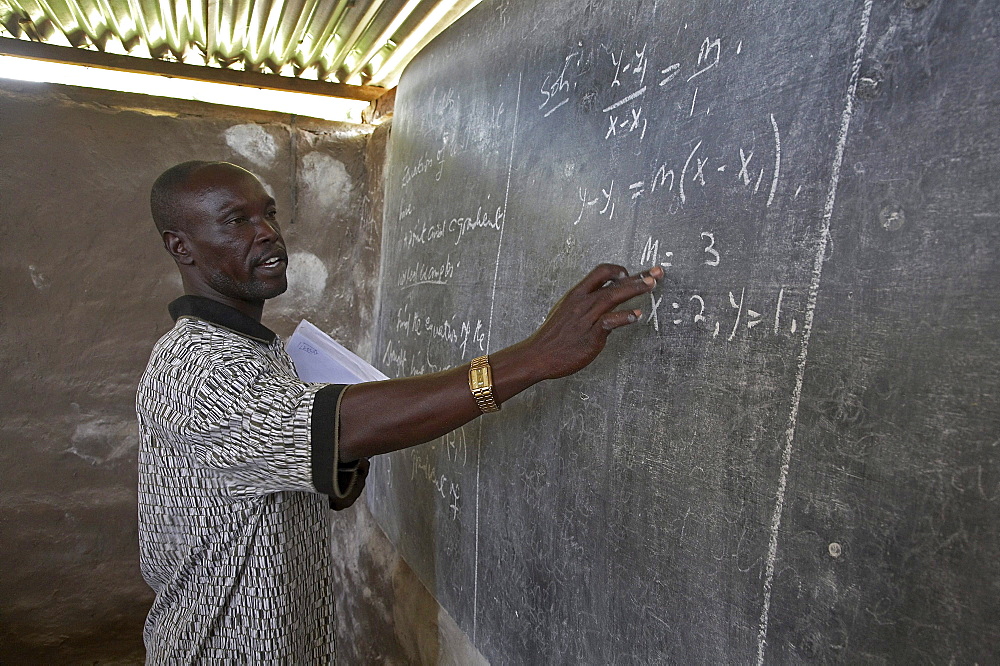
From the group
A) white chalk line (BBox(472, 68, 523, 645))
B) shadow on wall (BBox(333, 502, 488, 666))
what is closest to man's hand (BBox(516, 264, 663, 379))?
white chalk line (BBox(472, 68, 523, 645))

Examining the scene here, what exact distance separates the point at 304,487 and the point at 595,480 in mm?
644

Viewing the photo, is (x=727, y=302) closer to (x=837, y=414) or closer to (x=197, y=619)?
(x=837, y=414)

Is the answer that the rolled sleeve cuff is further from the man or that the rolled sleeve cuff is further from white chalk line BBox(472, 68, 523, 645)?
white chalk line BBox(472, 68, 523, 645)

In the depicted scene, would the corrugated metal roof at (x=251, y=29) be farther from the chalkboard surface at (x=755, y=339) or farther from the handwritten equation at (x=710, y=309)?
the handwritten equation at (x=710, y=309)

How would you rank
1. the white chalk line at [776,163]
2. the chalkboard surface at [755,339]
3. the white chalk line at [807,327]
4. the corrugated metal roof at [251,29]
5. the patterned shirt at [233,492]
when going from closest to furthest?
1. the chalkboard surface at [755,339]
2. the white chalk line at [807,327]
3. the white chalk line at [776,163]
4. the patterned shirt at [233,492]
5. the corrugated metal roof at [251,29]

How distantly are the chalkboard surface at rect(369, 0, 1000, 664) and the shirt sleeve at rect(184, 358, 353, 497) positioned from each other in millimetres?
584

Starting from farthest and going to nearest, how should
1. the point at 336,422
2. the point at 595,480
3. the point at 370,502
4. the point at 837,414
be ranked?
the point at 370,502 → the point at 595,480 → the point at 336,422 → the point at 837,414

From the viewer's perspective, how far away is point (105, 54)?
3.82m

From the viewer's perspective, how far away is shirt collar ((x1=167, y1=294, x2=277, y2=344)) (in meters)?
1.78

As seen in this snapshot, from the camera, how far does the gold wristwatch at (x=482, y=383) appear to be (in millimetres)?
1433

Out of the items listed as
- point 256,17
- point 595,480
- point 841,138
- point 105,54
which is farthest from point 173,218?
point 105,54

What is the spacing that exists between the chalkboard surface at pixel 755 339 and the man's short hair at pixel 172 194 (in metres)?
0.90

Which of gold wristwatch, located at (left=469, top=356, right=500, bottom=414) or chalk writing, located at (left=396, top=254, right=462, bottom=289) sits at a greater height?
chalk writing, located at (left=396, top=254, right=462, bottom=289)

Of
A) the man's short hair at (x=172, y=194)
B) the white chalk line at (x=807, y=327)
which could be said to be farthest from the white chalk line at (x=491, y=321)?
the white chalk line at (x=807, y=327)
